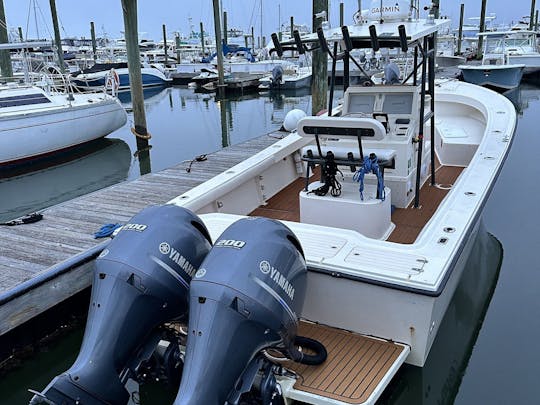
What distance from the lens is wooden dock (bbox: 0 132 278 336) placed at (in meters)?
3.80

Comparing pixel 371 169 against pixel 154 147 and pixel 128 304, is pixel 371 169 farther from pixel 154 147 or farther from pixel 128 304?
pixel 154 147

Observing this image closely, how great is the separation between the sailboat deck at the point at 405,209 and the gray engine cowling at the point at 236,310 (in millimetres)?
1765

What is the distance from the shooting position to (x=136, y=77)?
34.4 ft

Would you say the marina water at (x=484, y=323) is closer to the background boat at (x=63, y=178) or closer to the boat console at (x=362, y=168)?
the background boat at (x=63, y=178)

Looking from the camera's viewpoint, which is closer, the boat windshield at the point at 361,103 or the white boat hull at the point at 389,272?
the white boat hull at the point at 389,272

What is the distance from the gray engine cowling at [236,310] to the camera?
7.47 feet

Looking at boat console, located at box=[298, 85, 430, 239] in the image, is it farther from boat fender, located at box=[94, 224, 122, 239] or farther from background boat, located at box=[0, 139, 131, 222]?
background boat, located at box=[0, 139, 131, 222]

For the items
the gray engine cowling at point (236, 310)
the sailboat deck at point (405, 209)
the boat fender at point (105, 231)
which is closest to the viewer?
the gray engine cowling at point (236, 310)

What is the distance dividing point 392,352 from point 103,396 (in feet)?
5.22

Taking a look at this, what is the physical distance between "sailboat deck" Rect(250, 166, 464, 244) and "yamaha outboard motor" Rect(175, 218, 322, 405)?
1770mm

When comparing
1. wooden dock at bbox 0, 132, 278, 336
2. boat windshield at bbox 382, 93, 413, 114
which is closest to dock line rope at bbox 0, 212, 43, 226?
wooden dock at bbox 0, 132, 278, 336

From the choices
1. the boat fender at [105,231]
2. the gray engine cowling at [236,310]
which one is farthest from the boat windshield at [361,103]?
the gray engine cowling at [236,310]

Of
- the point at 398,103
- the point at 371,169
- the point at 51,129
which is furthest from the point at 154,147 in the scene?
the point at 371,169

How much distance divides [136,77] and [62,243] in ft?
21.7
